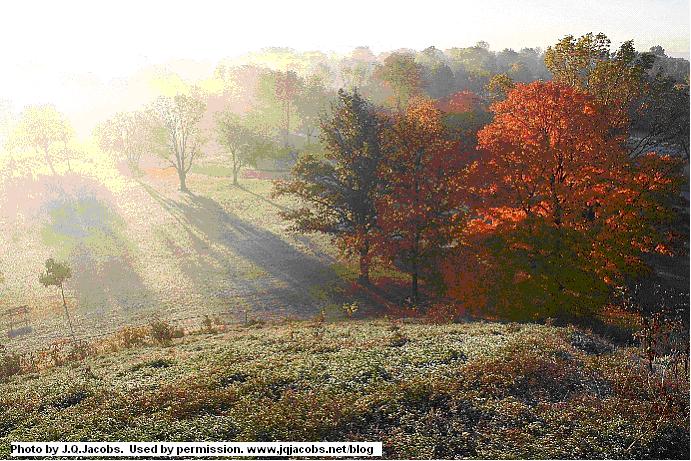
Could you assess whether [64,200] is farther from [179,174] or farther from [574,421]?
[574,421]

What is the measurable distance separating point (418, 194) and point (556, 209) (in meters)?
6.31

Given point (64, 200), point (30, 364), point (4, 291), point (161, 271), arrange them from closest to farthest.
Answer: point (30, 364)
point (4, 291)
point (161, 271)
point (64, 200)

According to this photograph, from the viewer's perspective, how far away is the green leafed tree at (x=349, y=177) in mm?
25109

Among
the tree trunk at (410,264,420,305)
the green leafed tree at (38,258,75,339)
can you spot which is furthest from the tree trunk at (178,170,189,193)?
the tree trunk at (410,264,420,305)

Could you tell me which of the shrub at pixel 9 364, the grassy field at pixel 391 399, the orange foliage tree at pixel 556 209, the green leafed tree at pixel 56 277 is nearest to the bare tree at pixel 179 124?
the green leafed tree at pixel 56 277

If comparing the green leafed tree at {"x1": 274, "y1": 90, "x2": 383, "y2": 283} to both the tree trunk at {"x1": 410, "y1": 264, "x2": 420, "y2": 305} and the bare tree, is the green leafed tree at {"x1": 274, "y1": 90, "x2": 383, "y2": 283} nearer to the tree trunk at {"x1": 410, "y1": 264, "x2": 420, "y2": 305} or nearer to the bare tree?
the tree trunk at {"x1": 410, "y1": 264, "x2": 420, "y2": 305}

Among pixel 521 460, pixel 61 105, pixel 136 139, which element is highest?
pixel 61 105

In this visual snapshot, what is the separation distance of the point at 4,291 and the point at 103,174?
55.0ft

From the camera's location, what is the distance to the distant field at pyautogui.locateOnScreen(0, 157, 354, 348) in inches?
922

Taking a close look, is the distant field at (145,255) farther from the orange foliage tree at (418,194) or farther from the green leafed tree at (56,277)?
the orange foliage tree at (418,194)

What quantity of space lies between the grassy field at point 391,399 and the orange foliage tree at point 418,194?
26.1 feet

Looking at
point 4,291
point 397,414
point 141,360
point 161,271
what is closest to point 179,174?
point 161,271

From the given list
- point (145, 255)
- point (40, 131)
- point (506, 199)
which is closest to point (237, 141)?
point (40, 131)

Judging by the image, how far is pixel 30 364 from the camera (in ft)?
58.9
